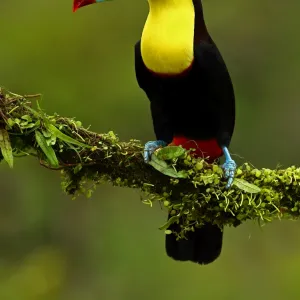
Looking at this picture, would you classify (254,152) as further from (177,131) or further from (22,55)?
(177,131)

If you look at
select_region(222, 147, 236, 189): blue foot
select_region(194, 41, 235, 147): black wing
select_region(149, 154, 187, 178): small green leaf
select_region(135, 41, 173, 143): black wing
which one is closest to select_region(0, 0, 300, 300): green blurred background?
select_region(135, 41, 173, 143): black wing

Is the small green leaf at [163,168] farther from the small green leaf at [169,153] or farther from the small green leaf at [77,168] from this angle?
the small green leaf at [77,168]

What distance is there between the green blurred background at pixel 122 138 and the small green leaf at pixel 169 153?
2.19 meters

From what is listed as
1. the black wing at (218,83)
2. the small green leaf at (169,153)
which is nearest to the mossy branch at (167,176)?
the small green leaf at (169,153)

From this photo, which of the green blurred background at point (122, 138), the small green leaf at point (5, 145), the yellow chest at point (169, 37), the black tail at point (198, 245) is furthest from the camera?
the green blurred background at point (122, 138)

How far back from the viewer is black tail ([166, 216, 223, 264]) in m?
2.22

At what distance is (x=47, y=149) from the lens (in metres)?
1.80

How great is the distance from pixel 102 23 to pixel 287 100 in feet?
5.08

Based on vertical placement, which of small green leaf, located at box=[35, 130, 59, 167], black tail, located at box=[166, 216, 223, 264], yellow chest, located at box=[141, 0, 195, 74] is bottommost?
black tail, located at box=[166, 216, 223, 264]

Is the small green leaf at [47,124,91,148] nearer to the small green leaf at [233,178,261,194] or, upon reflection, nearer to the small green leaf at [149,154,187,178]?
the small green leaf at [149,154,187,178]

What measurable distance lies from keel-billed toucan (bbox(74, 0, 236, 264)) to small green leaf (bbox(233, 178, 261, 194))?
4cm

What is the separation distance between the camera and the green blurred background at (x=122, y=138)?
14.6 ft

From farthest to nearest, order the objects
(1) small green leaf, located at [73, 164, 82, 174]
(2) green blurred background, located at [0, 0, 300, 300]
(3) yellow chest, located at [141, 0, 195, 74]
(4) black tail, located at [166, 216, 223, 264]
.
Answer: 1. (2) green blurred background, located at [0, 0, 300, 300]
2. (4) black tail, located at [166, 216, 223, 264]
3. (3) yellow chest, located at [141, 0, 195, 74]
4. (1) small green leaf, located at [73, 164, 82, 174]

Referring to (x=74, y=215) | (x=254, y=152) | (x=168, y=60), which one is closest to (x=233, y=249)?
(x=254, y=152)
